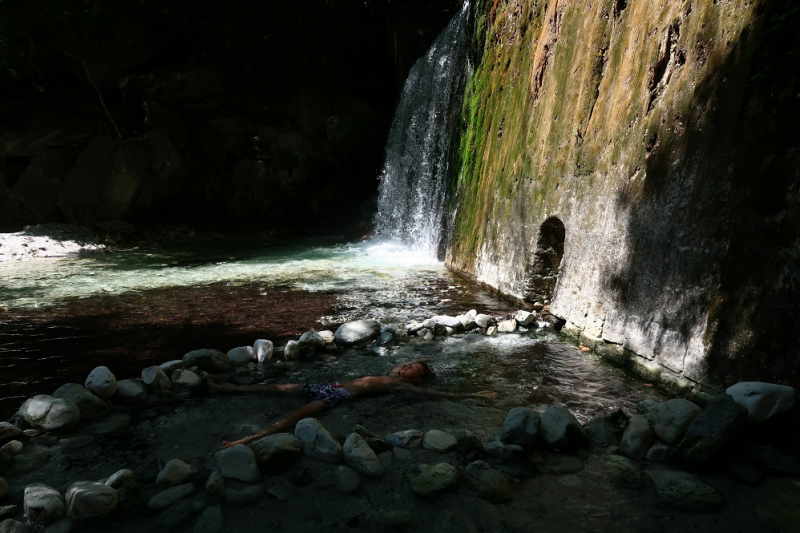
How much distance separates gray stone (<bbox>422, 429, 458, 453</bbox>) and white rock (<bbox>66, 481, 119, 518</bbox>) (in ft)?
4.29

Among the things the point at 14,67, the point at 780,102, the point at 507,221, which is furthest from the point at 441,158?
the point at 14,67

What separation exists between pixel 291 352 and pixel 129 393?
1.13 m

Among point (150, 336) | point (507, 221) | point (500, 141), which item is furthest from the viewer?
point (500, 141)

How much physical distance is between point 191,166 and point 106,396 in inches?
548

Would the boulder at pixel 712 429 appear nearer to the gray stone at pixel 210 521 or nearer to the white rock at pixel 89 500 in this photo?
the gray stone at pixel 210 521

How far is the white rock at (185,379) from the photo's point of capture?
290cm

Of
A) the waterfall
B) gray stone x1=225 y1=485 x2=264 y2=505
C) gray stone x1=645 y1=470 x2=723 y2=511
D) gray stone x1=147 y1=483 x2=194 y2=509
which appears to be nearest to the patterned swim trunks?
gray stone x1=225 y1=485 x2=264 y2=505

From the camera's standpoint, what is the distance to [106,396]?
8.65ft

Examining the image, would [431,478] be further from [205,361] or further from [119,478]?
[205,361]

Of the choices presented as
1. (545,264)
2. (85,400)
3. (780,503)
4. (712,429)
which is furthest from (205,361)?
(545,264)

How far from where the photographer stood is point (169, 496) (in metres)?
1.79

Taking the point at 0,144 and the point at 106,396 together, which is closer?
the point at 106,396

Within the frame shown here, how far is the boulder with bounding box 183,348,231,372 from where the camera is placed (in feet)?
10.3

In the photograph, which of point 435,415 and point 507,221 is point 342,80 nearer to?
point 507,221
